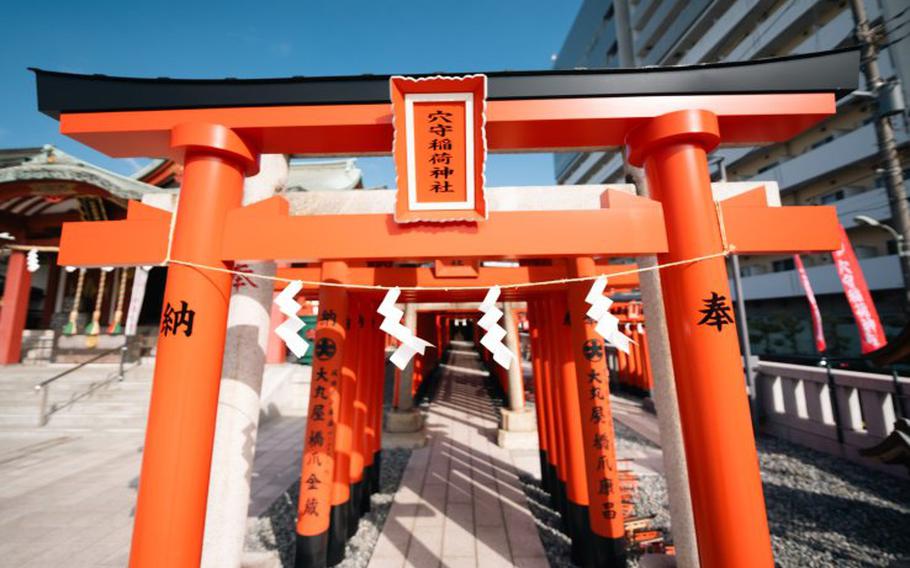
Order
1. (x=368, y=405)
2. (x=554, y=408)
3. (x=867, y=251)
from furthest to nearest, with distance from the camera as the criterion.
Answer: (x=867, y=251)
(x=368, y=405)
(x=554, y=408)

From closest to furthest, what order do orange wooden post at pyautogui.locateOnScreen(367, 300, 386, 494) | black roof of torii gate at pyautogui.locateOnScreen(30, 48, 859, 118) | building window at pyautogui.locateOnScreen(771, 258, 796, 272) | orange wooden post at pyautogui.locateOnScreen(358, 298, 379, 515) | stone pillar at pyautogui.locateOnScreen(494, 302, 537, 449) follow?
black roof of torii gate at pyautogui.locateOnScreen(30, 48, 859, 118)
orange wooden post at pyautogui.locateOnScreen(358, 298, 379, 515)
orange wooden post at pyautogui.locateOnScreen(367, 300, 386, 494)
stone pillar at pyautogui.locateOnScreen(494, 302, 537, 449)
building window at pyautogui.locateOnScreen(771, 258, 796, 272)

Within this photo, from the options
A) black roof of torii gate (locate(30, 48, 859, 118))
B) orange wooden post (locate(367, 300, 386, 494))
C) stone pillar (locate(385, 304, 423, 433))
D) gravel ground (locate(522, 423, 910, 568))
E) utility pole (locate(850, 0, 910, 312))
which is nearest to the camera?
black roof of torii gate (locate(30, 48, 859, 118))

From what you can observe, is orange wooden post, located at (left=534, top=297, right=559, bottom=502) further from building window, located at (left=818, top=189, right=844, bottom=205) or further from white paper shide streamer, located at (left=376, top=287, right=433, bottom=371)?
building window, located at (left=818, top=189, right=844, bottom=205)

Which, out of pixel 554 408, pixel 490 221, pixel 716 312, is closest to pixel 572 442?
pixel 554 408

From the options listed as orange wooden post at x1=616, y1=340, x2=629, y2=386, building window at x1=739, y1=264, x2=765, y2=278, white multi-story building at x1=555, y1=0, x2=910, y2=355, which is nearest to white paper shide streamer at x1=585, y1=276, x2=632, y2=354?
white multi-story building at x1=555, y1=0, x2=910, y2=355

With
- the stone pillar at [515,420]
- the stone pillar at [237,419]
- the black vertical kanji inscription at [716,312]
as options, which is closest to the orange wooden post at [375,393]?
the stone pillar at [237,419]

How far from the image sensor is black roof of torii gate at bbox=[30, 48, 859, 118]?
255 centimetres

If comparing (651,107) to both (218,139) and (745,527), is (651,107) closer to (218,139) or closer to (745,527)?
(745,527)

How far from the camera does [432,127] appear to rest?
2549mm

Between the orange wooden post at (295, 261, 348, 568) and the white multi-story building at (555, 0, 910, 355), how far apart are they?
11.5 m

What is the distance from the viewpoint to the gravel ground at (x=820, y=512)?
4.28m

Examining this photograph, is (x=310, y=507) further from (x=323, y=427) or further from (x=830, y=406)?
(x=830, y=406)

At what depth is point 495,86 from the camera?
260 centimetres

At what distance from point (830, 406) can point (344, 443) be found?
9.40m
